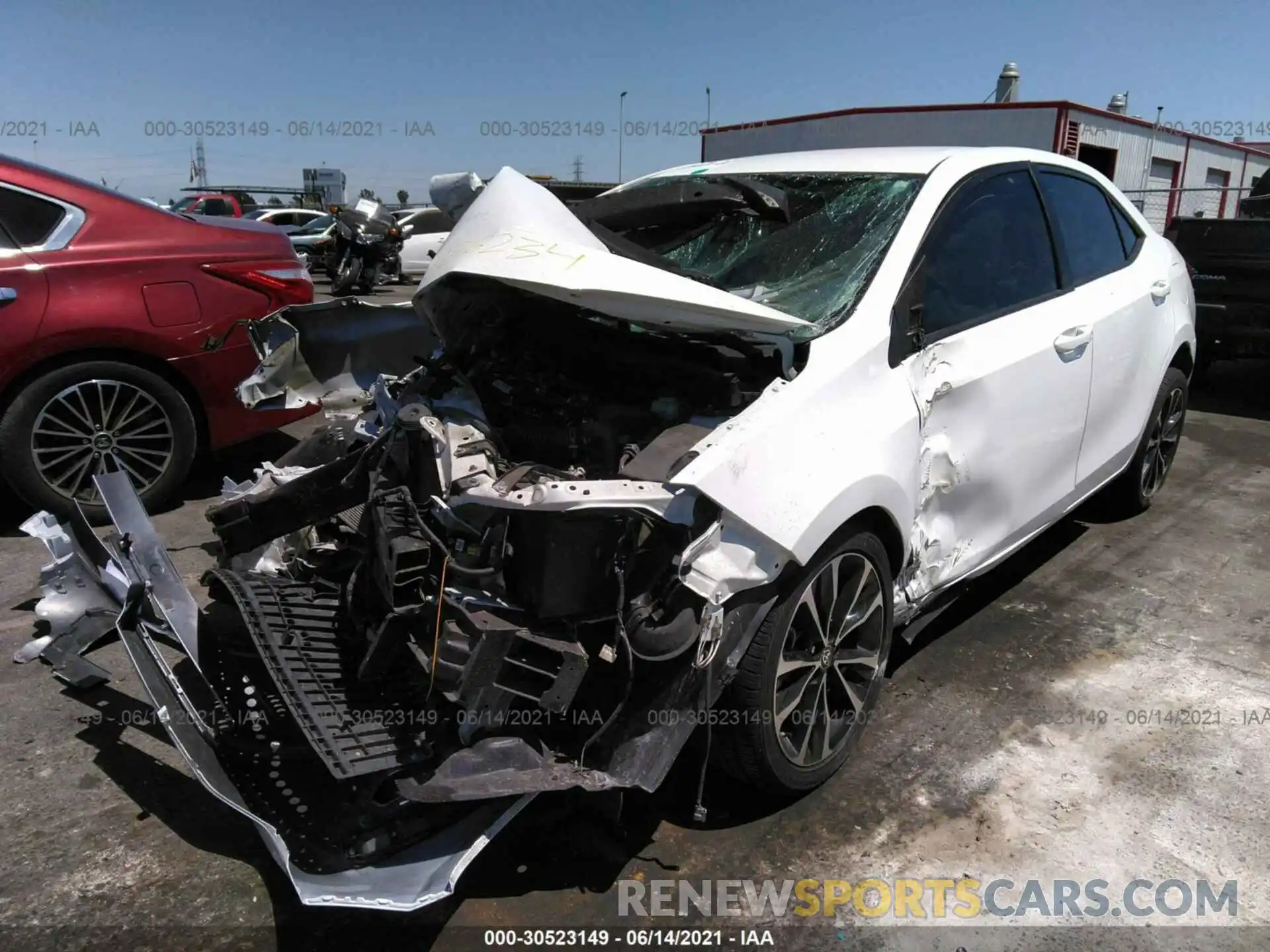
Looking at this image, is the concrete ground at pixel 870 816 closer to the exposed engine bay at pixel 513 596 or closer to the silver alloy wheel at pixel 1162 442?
the exposed engine bay at pixel 513 596

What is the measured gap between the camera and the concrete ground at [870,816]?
2.22 meters

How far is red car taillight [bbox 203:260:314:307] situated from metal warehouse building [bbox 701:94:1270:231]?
1236cm

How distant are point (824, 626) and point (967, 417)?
887 millimetres

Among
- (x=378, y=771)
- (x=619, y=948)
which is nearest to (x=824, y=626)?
(x=619, y=948)

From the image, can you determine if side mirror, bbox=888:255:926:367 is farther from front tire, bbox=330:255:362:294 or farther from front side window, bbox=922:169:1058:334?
front tire, bbox=330:255:362:294

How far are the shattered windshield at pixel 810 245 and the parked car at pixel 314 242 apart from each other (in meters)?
15.8

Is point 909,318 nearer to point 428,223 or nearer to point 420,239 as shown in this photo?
point 420,239

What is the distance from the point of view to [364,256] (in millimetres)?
15203

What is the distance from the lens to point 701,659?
2.13 m

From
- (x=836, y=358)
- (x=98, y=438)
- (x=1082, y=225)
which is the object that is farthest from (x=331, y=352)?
(x=1082, y=225)

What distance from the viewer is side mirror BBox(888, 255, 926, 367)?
267 cm

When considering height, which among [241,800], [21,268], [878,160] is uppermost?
[878,160]

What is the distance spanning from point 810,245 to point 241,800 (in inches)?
95.9

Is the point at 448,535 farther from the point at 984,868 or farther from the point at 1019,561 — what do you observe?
the point at 1019,561
